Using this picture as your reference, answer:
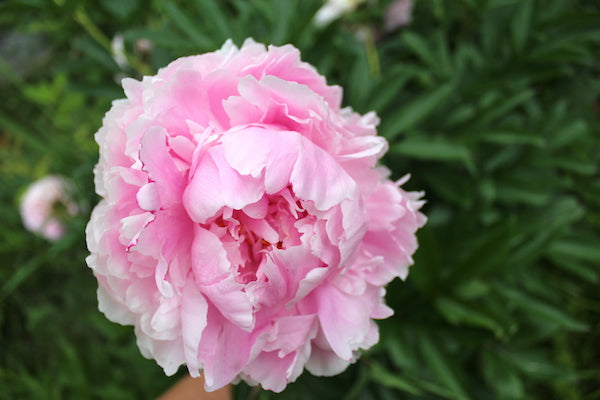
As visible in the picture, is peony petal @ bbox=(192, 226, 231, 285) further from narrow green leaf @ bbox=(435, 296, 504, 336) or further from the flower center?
narrow green leaf @ bbox=(435, 296, 504, 336)

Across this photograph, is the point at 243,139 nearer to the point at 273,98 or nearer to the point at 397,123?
the point at 273,98

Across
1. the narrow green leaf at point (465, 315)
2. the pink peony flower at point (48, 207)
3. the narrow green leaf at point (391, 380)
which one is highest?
the pink peony flower at point (48, 207)

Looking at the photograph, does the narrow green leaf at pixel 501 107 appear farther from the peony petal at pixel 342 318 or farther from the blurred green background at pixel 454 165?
the peony petal at pixel 342 318

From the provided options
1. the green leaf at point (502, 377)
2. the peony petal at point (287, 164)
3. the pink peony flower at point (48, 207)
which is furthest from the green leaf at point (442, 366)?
the pink peony flower at point (48, 207)

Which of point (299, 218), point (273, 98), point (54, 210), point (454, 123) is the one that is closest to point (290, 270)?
point (299, 218)

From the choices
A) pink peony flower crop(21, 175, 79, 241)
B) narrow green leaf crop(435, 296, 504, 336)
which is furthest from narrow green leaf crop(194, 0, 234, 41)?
pink peony flower crop(21, 175, 79, 241)
